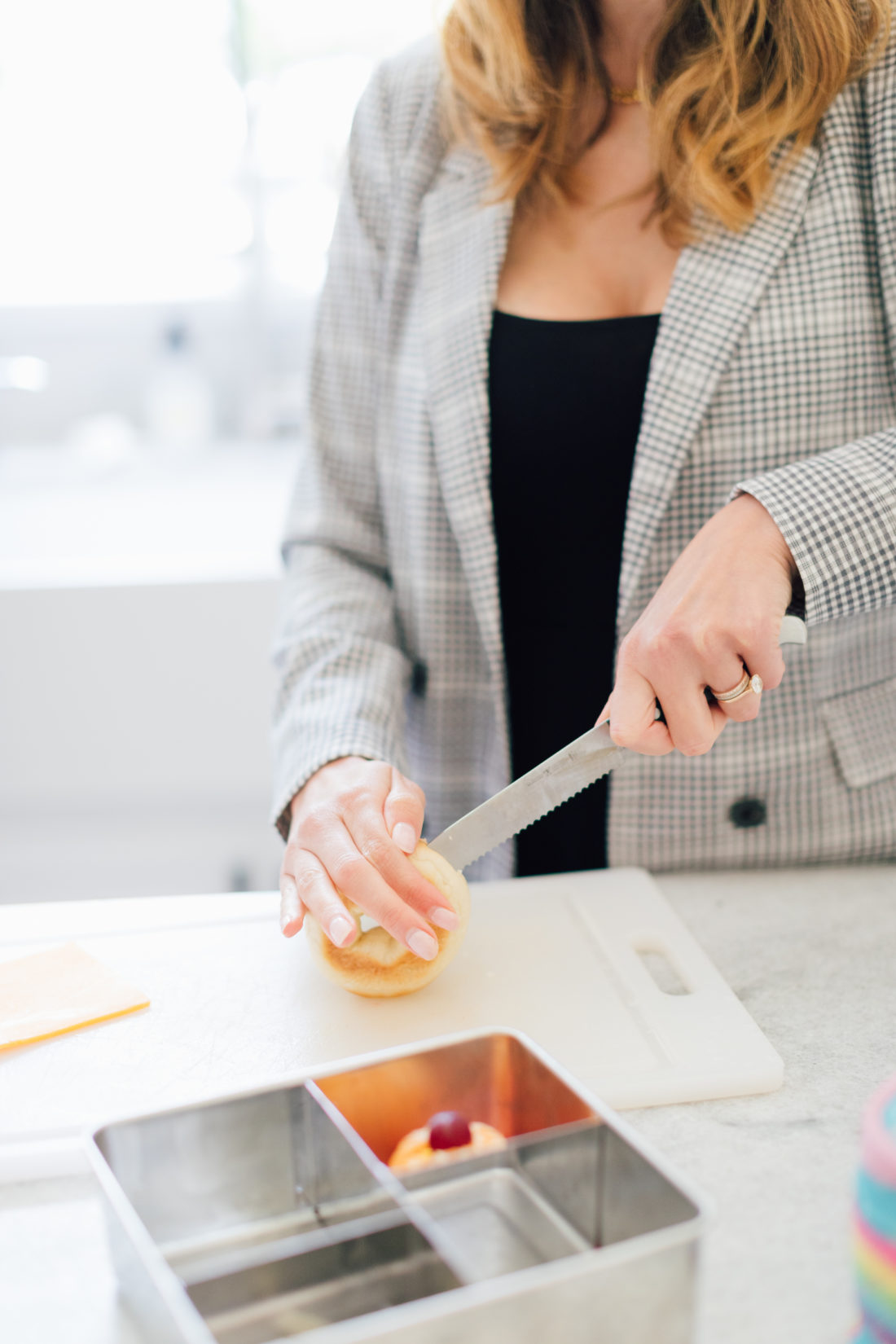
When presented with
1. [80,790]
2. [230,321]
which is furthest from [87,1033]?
[230,321]

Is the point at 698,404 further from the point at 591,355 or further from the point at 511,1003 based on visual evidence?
the point at 511,1003

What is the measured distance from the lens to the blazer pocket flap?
963 mm

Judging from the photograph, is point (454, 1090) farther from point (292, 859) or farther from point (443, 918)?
point (292, 859)

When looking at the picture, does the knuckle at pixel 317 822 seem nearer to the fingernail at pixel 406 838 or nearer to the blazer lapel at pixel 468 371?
the fingernail at pixel 406 838

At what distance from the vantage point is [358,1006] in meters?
0.77

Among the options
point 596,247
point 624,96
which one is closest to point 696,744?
point 596,247

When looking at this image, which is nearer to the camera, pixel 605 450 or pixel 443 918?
pixel 443 918

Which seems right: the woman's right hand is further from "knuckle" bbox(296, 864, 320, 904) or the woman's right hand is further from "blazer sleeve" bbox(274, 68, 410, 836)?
"blazer sleeve" bbox(274, 68, 410, 836)

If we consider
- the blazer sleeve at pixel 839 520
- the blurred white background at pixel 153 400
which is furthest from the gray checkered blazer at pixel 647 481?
the blurred white background at pixel 153 400

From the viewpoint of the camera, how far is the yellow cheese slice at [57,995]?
2.45ft

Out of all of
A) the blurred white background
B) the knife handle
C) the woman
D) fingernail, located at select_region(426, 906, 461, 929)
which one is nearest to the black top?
the woman

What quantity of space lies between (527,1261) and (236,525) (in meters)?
1.55

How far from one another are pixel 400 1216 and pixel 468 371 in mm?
691

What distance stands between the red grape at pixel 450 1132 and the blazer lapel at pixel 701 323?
1.68 feet
